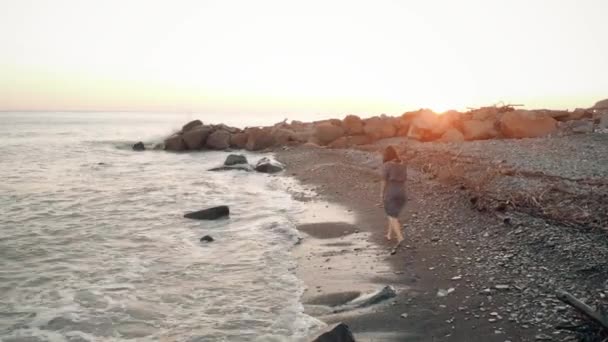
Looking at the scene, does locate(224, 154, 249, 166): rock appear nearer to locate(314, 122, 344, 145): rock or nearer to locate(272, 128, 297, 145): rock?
locate(314, 122, 344, 145): rock

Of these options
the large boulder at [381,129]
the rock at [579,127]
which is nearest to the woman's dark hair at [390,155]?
the rock at [579,127]

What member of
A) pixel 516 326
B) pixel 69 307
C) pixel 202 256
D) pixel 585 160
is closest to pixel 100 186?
pixel 202 256

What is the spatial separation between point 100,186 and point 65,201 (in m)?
4.04

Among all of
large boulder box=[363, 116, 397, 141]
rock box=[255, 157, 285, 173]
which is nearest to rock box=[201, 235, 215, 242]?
rock box=[255, 157, 285, 173]

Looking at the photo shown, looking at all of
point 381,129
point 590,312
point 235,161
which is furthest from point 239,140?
point 590,312

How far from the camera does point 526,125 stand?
29125mm

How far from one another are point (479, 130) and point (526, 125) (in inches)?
117

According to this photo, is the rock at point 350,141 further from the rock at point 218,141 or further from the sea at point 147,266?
the sea at point 147,266

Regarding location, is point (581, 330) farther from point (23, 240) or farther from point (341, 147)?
point (341, 147)

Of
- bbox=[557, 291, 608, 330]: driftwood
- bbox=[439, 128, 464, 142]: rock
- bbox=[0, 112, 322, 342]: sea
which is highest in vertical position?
bbox=[439, 128, 464, 142]: rock

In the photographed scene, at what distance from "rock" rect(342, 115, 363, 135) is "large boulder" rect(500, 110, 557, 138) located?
39.8 ft

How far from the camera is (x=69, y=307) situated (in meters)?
7.46

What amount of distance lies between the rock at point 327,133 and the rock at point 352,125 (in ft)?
2.04

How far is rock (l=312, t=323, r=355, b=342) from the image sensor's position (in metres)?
5.25
